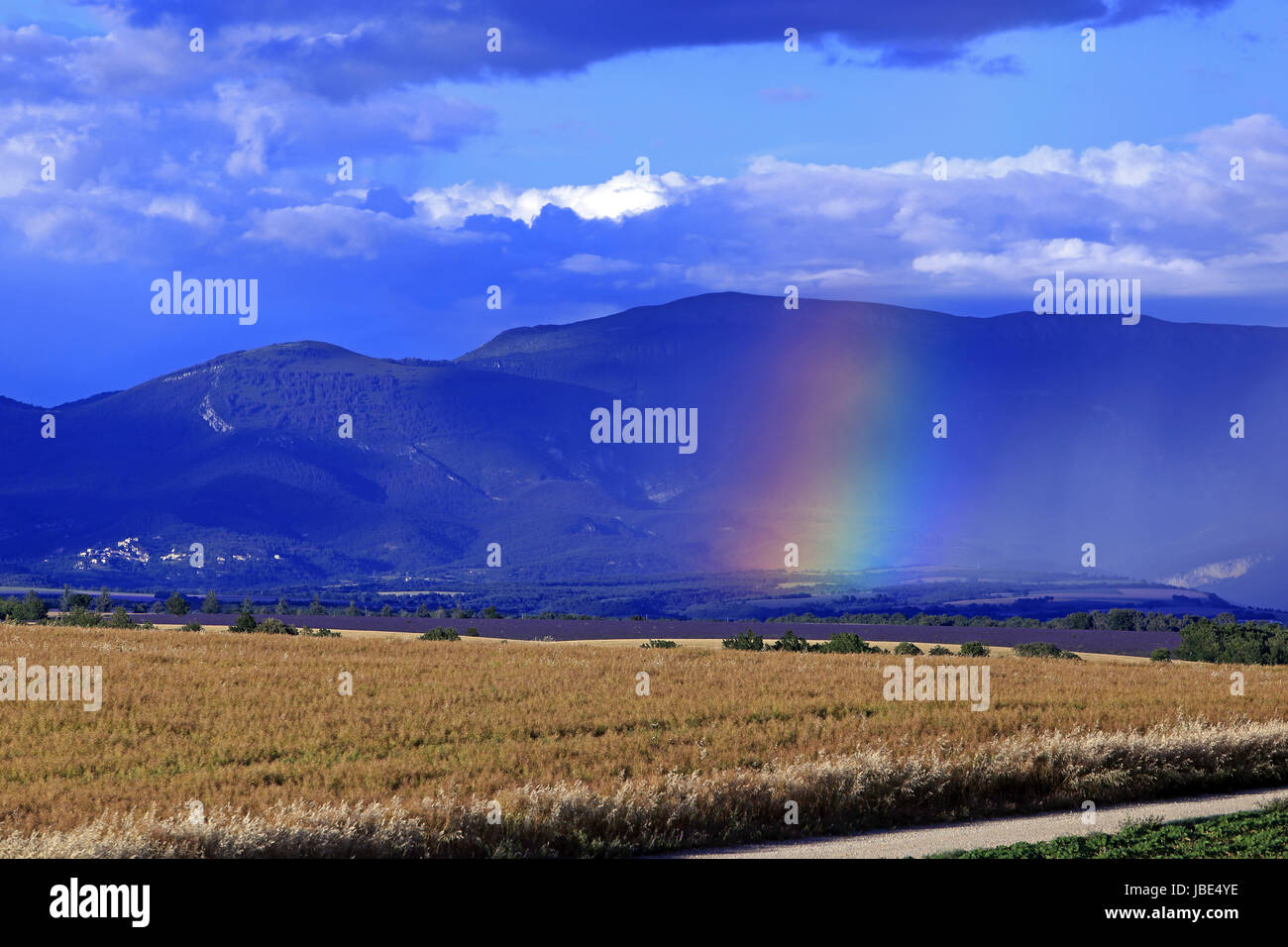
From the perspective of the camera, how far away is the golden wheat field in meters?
16.7

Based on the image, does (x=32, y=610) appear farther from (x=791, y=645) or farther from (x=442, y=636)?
(x=791, y=645)

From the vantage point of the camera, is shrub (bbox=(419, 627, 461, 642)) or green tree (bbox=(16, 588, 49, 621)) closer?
shrub (bbox=(419, 627, 461, 642))

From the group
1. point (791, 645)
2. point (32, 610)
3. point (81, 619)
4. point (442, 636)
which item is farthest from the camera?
point (32, 610)

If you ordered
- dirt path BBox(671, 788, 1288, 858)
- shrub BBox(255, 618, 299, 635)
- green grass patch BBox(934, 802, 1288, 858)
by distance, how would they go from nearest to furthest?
green grass patch BBox(934, 802, 1288, 858), dirt path BBox(671, 788, 1288, 858), shrub BBox(255, 618, 299, 635)

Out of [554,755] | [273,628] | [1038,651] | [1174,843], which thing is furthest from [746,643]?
[1174,843]

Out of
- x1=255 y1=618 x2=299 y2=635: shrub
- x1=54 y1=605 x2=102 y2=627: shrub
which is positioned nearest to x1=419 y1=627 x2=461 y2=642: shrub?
x1=255 y1=618 x2=299 y2=635: shrub

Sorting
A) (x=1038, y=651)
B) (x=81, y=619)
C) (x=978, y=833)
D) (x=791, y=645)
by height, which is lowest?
(x=1038, y=651)

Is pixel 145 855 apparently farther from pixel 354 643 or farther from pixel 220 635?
pixel 220 635

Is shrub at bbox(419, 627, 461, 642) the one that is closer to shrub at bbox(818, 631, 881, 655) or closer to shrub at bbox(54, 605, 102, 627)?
shrub at bbox(54, 605, 102, 627)

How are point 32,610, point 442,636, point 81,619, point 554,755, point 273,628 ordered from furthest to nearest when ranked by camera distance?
point 32,610 < point 273,628 < point 442,636 < point 81,619 < point 554,755

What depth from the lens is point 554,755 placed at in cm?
2300
